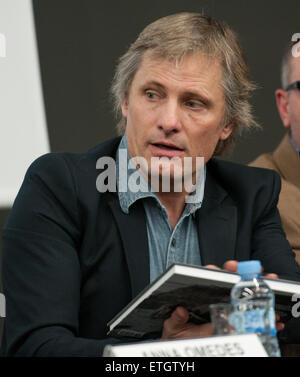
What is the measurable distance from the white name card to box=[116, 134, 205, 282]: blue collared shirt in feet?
2.41

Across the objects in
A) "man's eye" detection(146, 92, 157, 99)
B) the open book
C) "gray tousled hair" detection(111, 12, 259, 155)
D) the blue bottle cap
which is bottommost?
the open book

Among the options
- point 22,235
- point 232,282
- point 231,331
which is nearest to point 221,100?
point 22,235

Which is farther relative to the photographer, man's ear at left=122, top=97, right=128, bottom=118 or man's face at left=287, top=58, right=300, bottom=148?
man's face at left=287, top=58, right=300, bottom=148

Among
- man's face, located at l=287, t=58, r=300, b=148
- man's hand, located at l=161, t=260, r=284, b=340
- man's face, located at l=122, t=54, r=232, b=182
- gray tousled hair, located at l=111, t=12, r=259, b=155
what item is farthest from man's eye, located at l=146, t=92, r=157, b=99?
man's face, located at l=287, t=58, r=300, b=148

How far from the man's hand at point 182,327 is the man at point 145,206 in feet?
0.71

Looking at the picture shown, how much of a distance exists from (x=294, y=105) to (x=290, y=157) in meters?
0.22

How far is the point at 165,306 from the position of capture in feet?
3.94

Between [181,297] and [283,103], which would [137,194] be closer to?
[181,297]

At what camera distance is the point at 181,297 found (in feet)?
3.82

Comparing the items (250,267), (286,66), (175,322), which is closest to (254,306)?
(250,267)

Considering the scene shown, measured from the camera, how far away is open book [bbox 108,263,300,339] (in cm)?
106

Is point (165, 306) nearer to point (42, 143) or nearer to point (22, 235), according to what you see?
point (22, 235)

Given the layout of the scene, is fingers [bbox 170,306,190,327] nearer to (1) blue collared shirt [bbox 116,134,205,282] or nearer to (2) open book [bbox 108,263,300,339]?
(2) open book [bbox 108,263,300,339]
